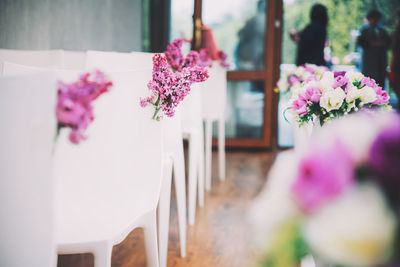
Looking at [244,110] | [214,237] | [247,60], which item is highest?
[247,60]

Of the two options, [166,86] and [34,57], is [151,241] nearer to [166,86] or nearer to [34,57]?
[166,86]

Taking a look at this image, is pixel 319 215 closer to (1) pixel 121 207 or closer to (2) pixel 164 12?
(1) pixel 121 207

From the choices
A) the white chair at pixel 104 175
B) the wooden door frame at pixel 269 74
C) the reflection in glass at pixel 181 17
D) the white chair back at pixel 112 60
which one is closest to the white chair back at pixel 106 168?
the white chair at pixel 104 175

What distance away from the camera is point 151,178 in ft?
4.27

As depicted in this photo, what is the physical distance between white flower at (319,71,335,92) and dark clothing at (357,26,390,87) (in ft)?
13.3

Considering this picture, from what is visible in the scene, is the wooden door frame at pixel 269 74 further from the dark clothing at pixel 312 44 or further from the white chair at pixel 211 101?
the white chair at pixel 211 101

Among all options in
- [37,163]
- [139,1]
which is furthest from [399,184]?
[139,1]

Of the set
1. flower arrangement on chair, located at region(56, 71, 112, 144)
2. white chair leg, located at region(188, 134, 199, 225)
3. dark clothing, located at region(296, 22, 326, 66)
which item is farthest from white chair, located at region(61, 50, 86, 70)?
dark clothing, located at region(296, 22, 326, 66)

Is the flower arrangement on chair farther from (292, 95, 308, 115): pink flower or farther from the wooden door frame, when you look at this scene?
the wooden door frame

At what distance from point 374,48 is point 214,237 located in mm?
3912

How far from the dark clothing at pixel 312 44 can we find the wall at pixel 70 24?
5.89ft

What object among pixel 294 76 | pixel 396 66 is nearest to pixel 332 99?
pixel 294 76

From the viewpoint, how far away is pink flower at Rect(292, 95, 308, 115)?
1506mm

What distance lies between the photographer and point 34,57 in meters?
2.28
